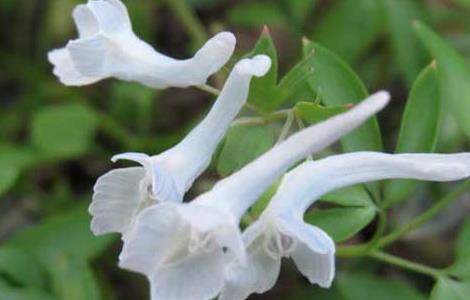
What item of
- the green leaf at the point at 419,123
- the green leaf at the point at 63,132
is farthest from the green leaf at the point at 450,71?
the green leaf at the point at 63,132

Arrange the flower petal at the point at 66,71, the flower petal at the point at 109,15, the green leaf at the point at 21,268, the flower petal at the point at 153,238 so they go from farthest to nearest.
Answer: the green leaf at the point at 21,268 < the flower petal at the point at 66,71 < the flower petal at the point at 109,15 < the flower petal at the point at 153,238

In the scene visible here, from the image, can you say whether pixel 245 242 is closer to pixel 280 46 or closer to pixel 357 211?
pixel 357 211

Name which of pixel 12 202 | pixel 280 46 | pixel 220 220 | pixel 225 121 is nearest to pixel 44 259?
pixel 12 202

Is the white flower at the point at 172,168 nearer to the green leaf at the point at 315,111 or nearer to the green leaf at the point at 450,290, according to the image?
the green leaf at the point at 315,111

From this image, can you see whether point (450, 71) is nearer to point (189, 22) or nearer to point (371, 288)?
point (371, 288)

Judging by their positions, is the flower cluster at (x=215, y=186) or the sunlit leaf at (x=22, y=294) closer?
the flower cluster at (x=215, y=186)

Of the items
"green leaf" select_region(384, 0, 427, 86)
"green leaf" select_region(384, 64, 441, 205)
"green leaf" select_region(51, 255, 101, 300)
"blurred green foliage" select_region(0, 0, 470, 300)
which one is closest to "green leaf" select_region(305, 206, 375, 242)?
"blurred green foliage" select_region(0, 0, 470, 300)

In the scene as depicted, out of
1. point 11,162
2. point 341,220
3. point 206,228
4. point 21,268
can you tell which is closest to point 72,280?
point 21,268
